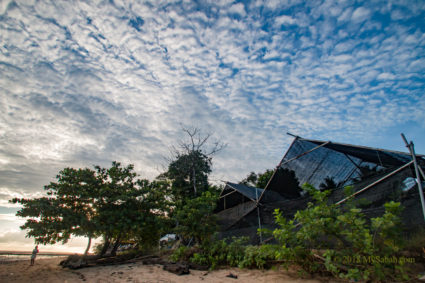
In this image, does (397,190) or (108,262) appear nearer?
(397,190)

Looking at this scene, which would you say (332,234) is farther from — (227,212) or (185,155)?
(185,155)

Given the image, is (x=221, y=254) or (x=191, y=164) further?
(x=191, y=164)

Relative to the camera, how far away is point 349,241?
128 inches

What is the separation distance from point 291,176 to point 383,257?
4511mm

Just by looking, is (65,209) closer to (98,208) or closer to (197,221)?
(98,208)

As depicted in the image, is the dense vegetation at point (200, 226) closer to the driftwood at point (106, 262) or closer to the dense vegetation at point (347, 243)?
the dense vegetation at point (347, 243)

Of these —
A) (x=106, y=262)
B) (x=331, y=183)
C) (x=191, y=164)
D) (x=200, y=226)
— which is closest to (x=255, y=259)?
(x=200, y=226)

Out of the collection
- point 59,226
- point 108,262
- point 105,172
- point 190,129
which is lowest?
point 108,262

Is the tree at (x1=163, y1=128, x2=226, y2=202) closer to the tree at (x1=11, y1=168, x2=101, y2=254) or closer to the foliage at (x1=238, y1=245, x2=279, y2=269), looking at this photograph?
the tree at (x1=11, y1=168, x2=101, y2=254)

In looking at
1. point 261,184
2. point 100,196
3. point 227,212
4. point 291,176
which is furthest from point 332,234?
Result: point 261,184

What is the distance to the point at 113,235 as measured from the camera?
8430 millimetres

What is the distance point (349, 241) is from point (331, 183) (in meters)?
3.59

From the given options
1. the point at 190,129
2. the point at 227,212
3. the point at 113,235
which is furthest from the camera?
the point at 190,129

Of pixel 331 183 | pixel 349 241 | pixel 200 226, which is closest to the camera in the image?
pixel 349 241
